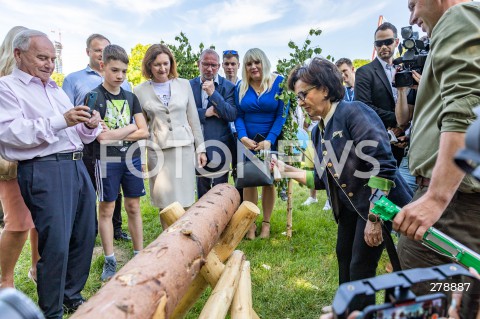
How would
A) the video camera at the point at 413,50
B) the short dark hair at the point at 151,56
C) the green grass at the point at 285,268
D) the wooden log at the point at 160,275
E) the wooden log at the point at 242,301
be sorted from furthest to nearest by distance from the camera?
the short dark hair at the point at 151,56
the green grass at the point at 285,268
the video camera at the point at 413,50
the wooden log at the point at 242,301
the wooden log at the point at 160,275

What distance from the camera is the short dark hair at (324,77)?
2375 millimetres

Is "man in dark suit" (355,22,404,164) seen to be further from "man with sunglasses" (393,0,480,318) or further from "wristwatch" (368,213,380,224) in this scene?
"man with sunglasses" (393,0,480,318)

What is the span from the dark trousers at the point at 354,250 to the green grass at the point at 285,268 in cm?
45

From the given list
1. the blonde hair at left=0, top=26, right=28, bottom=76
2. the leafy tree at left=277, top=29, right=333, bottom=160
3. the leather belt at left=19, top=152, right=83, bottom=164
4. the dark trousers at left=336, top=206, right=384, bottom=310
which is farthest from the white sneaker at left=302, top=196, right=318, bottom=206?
the blonde hair at left=0, top=26, right=28, bottom=76

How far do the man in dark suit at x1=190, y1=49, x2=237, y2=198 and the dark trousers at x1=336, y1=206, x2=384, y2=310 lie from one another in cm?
189

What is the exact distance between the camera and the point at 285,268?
137 inches

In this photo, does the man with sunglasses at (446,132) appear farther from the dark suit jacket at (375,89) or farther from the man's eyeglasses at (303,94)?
the dark suit jacket at (375,89)

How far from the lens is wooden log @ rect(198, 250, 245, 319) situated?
1751mm

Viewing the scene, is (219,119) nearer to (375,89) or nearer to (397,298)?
(375,89)

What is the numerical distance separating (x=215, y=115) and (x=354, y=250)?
2423 mm

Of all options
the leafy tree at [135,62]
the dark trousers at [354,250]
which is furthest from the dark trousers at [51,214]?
the leafy tree at [135,62]

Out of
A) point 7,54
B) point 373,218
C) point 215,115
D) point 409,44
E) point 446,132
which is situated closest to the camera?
point 446,132

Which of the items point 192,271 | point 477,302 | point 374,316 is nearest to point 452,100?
point 477,302

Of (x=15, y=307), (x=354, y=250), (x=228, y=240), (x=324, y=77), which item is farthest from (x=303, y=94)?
(x=15, y=307)
